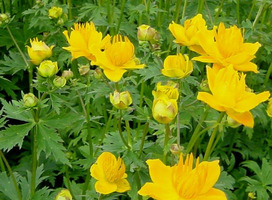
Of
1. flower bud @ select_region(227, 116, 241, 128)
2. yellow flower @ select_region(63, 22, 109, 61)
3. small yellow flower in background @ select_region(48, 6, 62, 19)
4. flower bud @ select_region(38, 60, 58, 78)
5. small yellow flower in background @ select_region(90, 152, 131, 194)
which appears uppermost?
yellow flower @ select_region(63, 22, 109, 61)

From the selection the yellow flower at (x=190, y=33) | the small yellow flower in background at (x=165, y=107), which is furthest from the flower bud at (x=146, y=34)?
the small yellow flower in background at (x=165, y=107)

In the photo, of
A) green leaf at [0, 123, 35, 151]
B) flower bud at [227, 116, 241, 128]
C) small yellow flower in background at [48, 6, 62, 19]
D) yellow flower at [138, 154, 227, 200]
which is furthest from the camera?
small yellow flower in background at [48, 6, 62, 19]

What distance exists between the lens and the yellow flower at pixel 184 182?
0.84m

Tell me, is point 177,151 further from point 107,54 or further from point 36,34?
point 36,34

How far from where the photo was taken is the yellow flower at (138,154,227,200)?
33.0 inches

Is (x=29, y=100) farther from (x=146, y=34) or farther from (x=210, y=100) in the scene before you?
(x=210, y=100)

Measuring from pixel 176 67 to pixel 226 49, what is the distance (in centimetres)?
12

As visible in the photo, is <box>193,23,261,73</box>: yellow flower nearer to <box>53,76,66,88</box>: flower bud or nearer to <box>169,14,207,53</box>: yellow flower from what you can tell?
<box>169,14,207,53</box>: yellow flower

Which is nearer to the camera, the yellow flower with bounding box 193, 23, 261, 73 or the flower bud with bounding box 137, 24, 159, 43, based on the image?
the yellow flower with bounding box 193, 23, 261, 73

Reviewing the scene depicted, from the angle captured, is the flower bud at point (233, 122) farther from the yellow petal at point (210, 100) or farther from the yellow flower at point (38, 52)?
the yellow flower at point (38, 52)

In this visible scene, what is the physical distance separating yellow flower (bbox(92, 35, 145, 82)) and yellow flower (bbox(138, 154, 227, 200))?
290 millimetres

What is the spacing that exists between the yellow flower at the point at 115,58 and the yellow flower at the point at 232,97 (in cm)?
24

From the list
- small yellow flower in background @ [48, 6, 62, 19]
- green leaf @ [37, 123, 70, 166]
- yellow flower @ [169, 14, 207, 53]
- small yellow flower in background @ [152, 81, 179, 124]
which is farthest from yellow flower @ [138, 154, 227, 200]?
small yellow flower in background @ [48, 6, 62, 19]

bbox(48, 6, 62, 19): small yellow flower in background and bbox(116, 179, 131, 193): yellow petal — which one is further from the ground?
bbox(48, 6, 62, 19): small yellow flower in background
